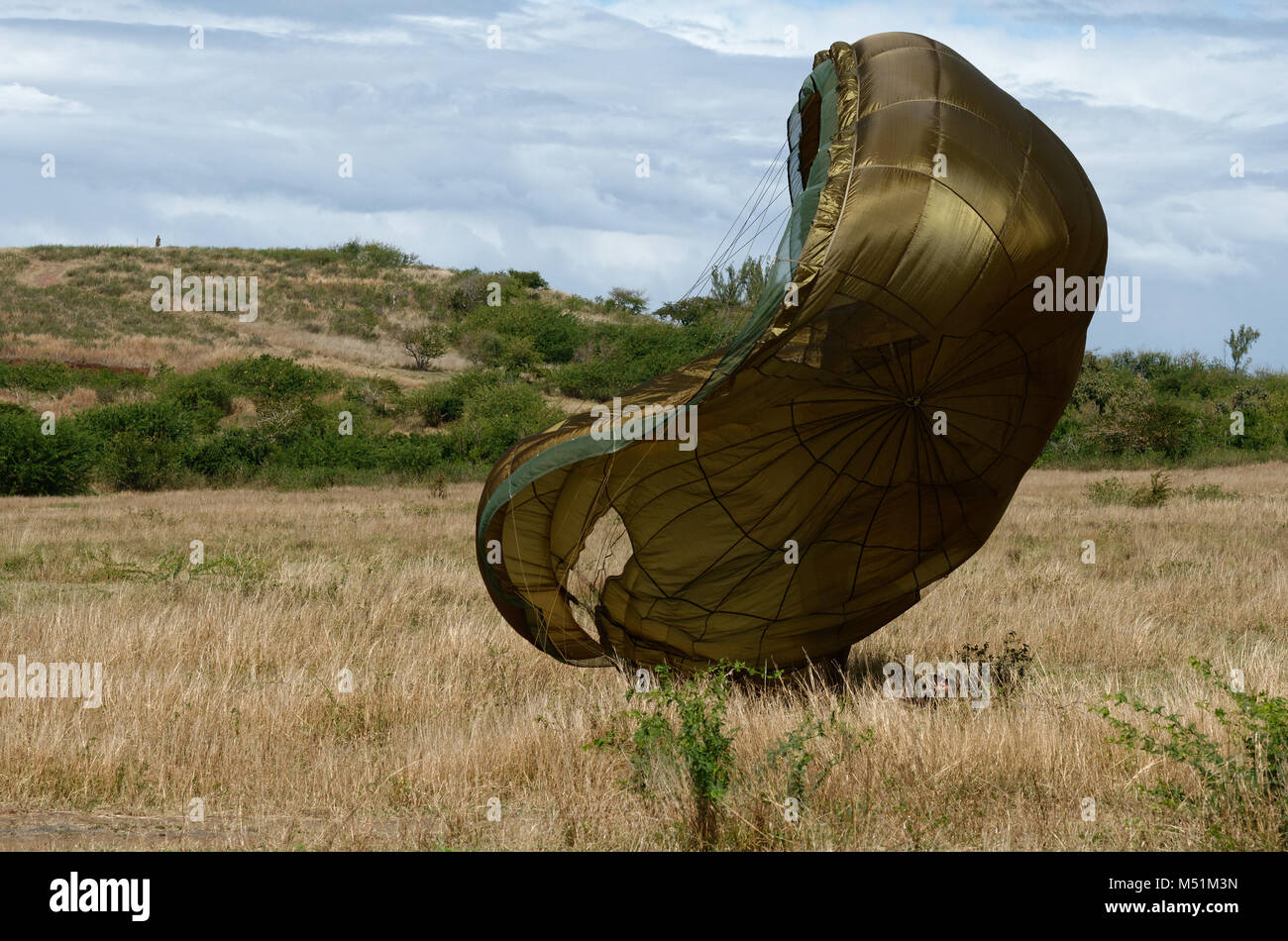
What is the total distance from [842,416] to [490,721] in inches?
123

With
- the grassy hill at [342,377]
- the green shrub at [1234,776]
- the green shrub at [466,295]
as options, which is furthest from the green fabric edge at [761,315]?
the green shrub at [466,295]

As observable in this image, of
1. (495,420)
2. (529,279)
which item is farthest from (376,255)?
(495,420)

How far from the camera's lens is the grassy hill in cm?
3183

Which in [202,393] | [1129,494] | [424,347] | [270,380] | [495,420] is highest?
[424,347]

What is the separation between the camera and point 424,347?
57156 mm

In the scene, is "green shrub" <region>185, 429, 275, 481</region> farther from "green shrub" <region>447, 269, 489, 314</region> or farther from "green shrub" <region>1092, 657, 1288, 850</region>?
"green shrub" <region>447, 269, 489, 314</region>

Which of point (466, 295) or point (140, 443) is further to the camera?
point (466, 295)

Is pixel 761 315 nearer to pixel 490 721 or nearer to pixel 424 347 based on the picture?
pixel 490 721

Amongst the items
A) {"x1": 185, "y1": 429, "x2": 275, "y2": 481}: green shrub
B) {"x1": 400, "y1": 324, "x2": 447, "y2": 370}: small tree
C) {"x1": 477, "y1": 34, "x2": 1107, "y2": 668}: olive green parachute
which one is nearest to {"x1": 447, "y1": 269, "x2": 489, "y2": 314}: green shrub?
{"x1": 400, "y1": 324, "x2": 447, "y2": 370}: small tree

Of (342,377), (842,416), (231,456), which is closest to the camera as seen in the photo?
(842,416)

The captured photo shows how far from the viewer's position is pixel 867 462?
7617 mm

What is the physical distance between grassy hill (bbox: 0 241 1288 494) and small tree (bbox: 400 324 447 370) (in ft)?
0.53

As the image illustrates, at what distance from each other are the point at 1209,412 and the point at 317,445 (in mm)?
32710

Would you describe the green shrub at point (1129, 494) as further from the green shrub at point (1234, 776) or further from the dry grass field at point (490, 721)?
the green shrub at point (1234, 776)
